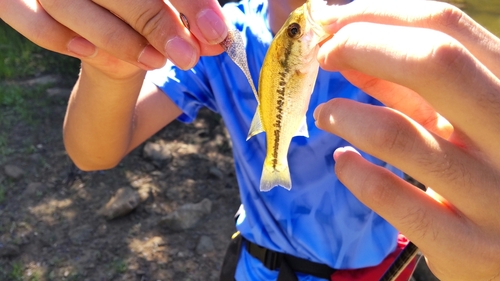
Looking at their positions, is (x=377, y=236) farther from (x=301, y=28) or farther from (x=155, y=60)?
(x=155, y=60)

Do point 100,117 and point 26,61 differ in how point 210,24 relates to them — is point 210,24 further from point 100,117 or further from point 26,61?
point 26,61

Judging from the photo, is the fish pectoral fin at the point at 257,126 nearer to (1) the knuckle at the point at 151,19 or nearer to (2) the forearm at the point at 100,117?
(1) the knuckle at the point at 151,19

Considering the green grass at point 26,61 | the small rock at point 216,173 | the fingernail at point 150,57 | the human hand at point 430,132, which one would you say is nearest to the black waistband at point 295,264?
the human hand at point 430,132

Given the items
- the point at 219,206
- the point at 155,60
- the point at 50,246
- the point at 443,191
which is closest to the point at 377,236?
the point at 443,191

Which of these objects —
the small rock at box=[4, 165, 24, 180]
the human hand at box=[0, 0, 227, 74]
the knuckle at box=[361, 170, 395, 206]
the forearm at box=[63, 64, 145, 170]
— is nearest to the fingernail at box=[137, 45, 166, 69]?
the human hand at box=[0, 0, 227, 74]

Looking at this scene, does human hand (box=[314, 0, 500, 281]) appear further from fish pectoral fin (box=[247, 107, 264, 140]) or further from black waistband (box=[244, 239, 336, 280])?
black waistband (box=[244, 239, 336, 280])

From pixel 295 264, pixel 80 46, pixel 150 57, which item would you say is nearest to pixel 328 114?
pixel 150 57
